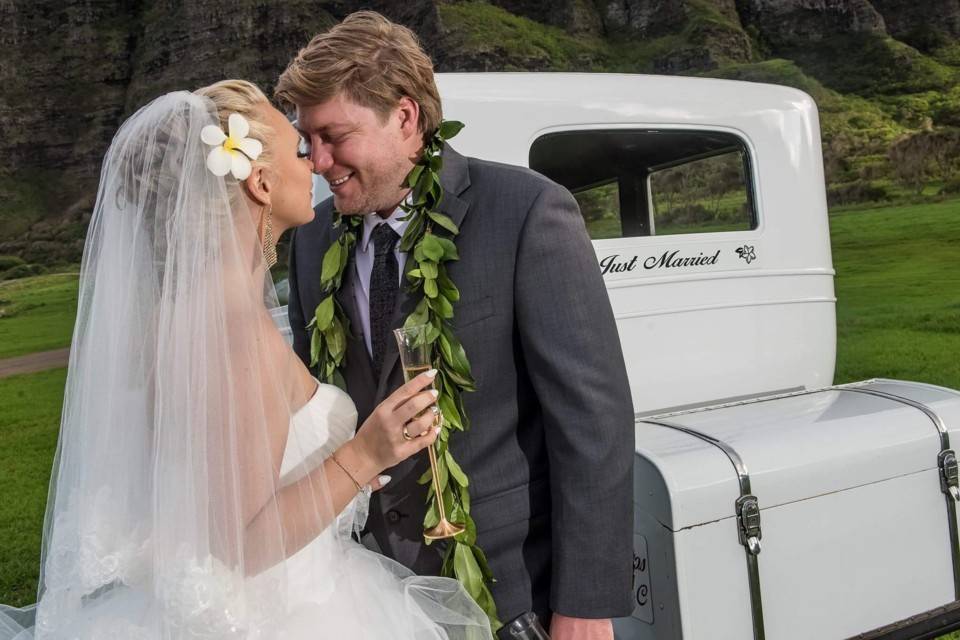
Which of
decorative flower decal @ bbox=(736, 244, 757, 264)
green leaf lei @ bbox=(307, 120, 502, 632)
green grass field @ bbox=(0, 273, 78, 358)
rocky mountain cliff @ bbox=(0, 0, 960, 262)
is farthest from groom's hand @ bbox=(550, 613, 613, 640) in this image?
rocky mountain cliff @ bbox=(0, 0, 960, 262)

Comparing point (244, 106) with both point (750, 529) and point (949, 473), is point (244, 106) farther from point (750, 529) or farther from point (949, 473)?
point (949, 473)

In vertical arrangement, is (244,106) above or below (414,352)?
above

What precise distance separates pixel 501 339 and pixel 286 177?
2.12 feet

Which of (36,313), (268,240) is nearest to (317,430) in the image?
(268,240)

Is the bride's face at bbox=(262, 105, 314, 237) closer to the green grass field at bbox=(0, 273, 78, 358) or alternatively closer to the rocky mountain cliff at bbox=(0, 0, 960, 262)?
the green grass field at bbox=(0, 273, 78, 358)

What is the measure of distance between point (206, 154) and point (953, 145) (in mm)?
27437

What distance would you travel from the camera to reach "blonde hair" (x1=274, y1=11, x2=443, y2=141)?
6.79 feet

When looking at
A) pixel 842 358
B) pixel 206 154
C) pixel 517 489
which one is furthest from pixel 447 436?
pixel 842 358

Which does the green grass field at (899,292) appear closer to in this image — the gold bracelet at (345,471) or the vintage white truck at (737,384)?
the vintage white truck at (737,384)

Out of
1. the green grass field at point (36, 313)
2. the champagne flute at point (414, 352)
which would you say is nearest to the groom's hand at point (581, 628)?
the champagne flute at point (414, 352)

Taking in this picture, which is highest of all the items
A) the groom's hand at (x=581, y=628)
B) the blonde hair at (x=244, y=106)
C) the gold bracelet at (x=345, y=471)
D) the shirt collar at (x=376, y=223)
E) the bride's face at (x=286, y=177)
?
the blonde hair at (x=244, y=106)

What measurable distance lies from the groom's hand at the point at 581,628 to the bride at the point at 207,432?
0.64ft

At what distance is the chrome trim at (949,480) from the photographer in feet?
9.39

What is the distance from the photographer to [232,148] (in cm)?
171
